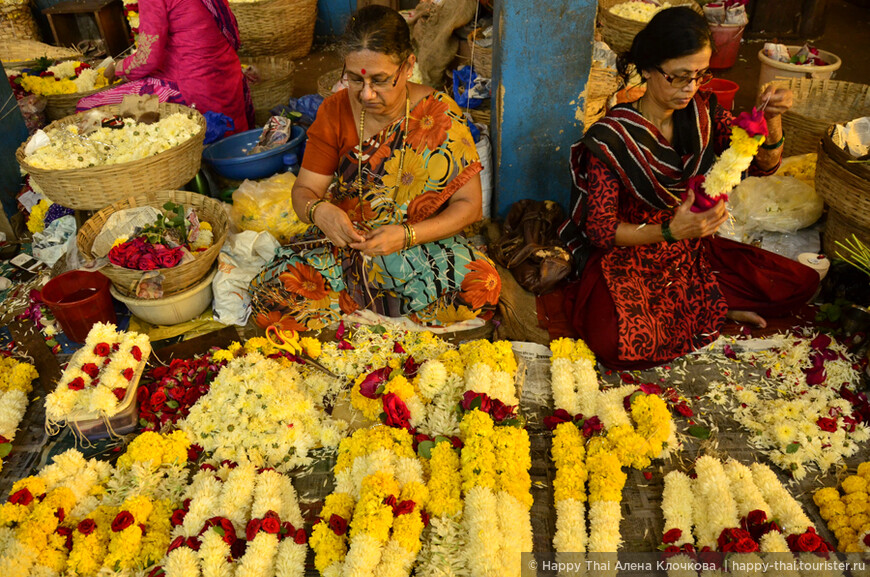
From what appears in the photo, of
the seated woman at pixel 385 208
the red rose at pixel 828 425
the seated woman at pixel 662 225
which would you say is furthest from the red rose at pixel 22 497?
the red rose at pixel 828 425

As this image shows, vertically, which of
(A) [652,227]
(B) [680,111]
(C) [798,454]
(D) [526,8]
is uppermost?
(D) [526,8]

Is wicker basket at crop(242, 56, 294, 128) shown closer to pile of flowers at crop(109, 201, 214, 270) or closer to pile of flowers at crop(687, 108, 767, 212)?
pile of flowers at crop(109, 201, 214, 270)

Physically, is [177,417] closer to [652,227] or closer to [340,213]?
[340,213]

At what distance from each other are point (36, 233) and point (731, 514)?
4.46 m

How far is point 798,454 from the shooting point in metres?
2.59

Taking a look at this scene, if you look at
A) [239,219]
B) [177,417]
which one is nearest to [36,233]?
[239,219]

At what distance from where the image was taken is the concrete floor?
654 cm

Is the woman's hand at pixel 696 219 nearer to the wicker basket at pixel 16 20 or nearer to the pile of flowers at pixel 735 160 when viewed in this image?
the pile of flowers at pixel 735 160

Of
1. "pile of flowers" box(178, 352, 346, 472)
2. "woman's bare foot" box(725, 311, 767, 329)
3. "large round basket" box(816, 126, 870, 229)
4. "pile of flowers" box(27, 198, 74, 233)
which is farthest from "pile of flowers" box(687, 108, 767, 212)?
"pile of flowers" box(27, 198, 74, 233)

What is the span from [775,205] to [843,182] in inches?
20.7

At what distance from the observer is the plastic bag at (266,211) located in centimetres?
396

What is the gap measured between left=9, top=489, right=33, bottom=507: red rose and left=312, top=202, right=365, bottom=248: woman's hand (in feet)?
5.22

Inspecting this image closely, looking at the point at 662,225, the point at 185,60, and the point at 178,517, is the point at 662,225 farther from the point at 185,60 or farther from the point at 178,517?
the point at 185,60

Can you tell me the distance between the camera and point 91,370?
2.77 m
